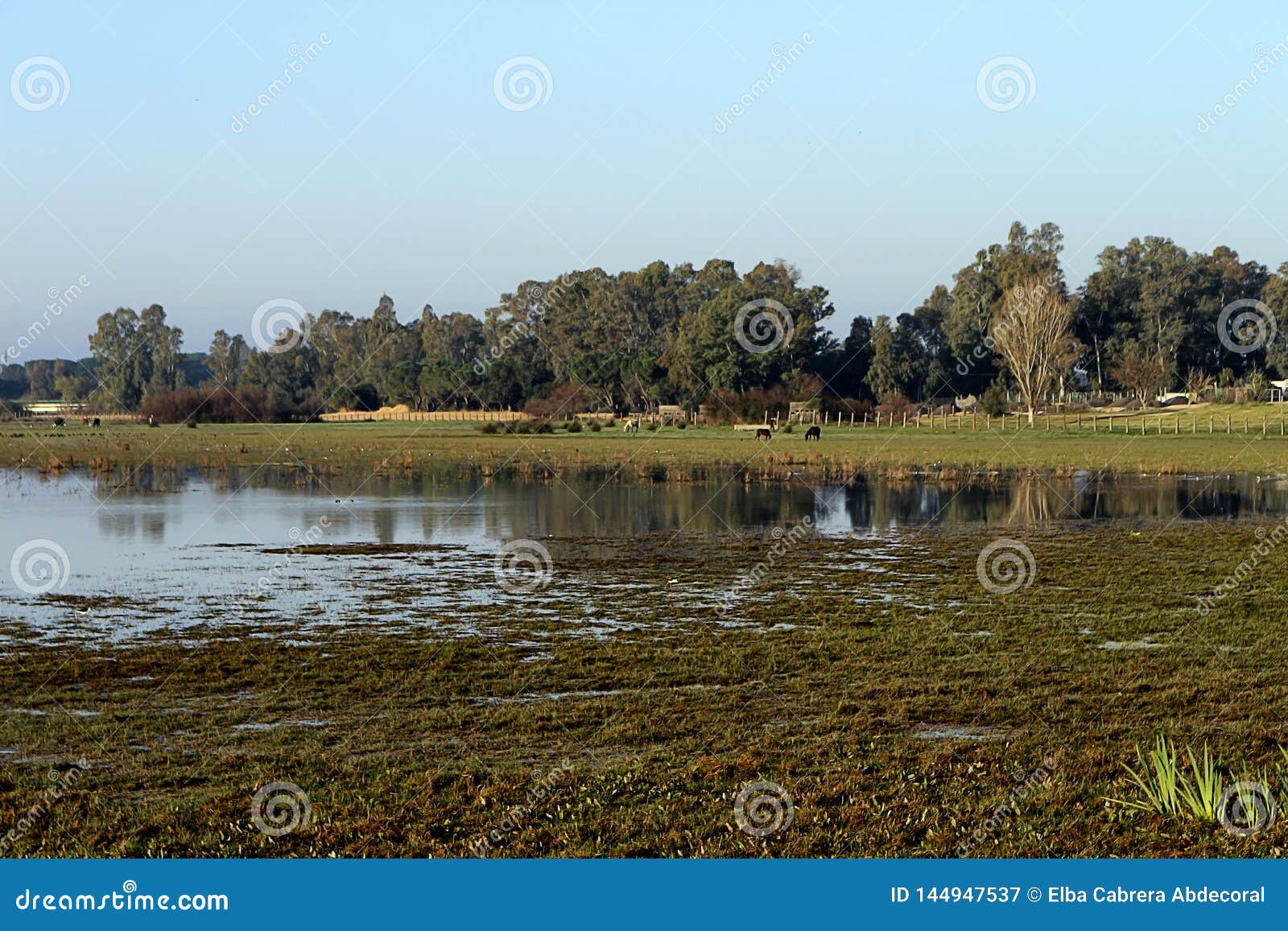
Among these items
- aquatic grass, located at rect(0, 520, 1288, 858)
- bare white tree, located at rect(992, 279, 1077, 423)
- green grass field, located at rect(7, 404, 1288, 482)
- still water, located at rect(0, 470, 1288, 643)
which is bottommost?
aquatic grass, located at rect(0, 520, 1288, 858)

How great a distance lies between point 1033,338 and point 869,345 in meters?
16.7

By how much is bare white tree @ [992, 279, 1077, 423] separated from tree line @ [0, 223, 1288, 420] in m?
0.17

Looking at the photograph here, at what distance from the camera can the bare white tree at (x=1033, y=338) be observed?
323 ft

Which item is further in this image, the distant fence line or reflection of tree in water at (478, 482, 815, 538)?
the distant fence line

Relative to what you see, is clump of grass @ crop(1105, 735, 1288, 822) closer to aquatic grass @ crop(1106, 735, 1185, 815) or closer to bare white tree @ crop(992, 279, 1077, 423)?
aquatic grass @ crop(1106, 735, 1185, 815)

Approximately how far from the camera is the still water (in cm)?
1817

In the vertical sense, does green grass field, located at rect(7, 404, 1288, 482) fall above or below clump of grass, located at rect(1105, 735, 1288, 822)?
above

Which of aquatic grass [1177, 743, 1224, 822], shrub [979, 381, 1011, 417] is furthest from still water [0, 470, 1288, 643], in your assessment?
shrub [979, 381, 1011, 417]

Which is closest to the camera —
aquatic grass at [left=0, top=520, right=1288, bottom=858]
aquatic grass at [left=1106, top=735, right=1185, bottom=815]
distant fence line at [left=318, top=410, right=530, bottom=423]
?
aquatic grass at [left=0, top=520, right=1288, bottom=858]

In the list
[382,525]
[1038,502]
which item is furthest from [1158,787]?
[1038,502]

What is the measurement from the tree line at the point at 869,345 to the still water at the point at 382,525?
56.5 metres

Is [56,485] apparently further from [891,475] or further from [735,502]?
[891,475]

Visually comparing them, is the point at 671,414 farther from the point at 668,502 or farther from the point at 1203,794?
the point at 1203,794

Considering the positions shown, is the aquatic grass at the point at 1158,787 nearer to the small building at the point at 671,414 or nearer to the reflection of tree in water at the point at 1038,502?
the reflection of tree in water at the point at 1038,502
